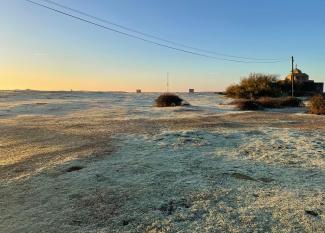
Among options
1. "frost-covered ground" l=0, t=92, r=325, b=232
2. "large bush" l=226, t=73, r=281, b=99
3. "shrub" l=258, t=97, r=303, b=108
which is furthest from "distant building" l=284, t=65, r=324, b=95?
"frost-covered ground" l=0, t=92, r=325, b=232

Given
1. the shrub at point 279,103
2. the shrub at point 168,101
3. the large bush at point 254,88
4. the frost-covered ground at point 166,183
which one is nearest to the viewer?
the frost-covered ground at point 166,183

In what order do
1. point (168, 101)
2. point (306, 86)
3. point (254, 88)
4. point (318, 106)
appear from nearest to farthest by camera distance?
point (318, 106)
point (168, 101)
point (254, 88)
point (306, 86)

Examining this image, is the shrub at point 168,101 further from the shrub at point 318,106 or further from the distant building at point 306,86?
the distant building at point 306,86

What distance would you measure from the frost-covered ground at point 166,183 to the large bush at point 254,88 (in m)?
34.1

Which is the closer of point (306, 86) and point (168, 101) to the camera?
point (168, 101)

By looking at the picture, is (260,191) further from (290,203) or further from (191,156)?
(191,156)

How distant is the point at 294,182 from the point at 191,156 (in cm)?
276

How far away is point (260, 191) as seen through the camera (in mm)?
7430

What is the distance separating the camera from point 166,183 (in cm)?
787

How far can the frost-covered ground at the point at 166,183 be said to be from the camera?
6.13 meters

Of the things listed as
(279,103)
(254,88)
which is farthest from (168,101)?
(254,88)

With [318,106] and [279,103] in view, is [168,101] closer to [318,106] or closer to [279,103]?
[279,103]

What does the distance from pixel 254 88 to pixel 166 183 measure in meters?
40.8

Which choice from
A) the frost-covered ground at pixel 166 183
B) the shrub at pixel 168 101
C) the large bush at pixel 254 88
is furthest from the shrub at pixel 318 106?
the large bush at pixel 254 88
